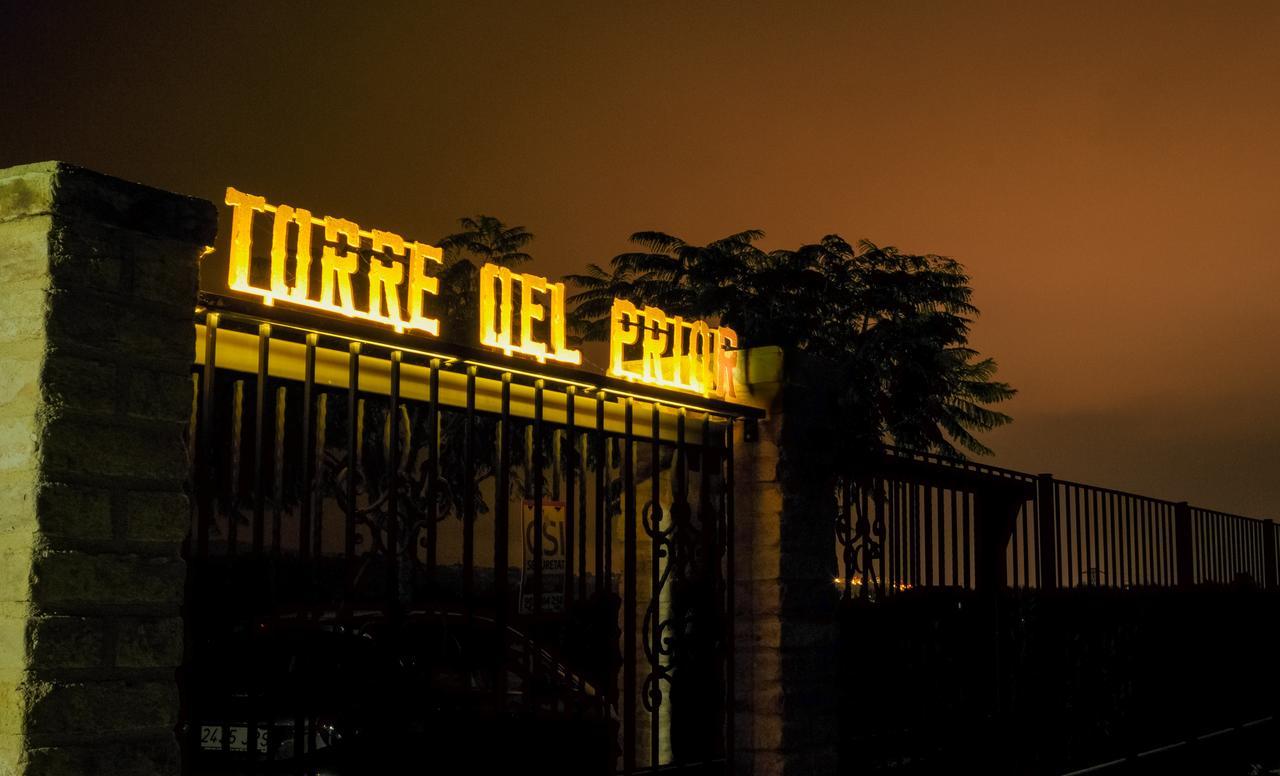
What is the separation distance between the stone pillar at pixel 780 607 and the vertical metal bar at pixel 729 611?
0.08 metres

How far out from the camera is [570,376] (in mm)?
6801

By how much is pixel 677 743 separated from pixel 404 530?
326 cm

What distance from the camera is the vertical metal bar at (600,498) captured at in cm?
677

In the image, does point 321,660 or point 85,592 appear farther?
point 321,660

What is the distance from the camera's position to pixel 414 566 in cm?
557

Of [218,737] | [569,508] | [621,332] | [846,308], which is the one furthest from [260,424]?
[846,308]

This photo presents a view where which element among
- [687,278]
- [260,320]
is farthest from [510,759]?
[687,278]

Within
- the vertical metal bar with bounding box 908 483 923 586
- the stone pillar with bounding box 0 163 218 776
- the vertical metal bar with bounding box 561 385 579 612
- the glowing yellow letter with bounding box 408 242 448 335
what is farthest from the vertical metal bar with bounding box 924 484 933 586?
the stone pillar with bounding box 0 163 218 776

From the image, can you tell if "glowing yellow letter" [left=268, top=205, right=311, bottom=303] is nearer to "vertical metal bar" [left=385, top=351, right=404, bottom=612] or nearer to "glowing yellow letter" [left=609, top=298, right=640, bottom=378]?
"vertical metal bar" [left=385, top=351, right=404, bottom=612]

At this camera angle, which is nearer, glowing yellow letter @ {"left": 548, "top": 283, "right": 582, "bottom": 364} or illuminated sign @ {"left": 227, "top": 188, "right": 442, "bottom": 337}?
illuminated sign @ {"left": 227, "top": 188, "right": 442, "bottom": 337}

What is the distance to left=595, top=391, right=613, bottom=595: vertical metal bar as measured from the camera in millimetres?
6766

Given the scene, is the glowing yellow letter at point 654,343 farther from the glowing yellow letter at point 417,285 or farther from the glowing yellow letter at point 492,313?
the glowing yellow letter at point 417,285

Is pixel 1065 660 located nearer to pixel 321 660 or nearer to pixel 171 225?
pixel 321 660

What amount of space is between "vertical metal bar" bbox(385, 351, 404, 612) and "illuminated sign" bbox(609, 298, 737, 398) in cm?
156
